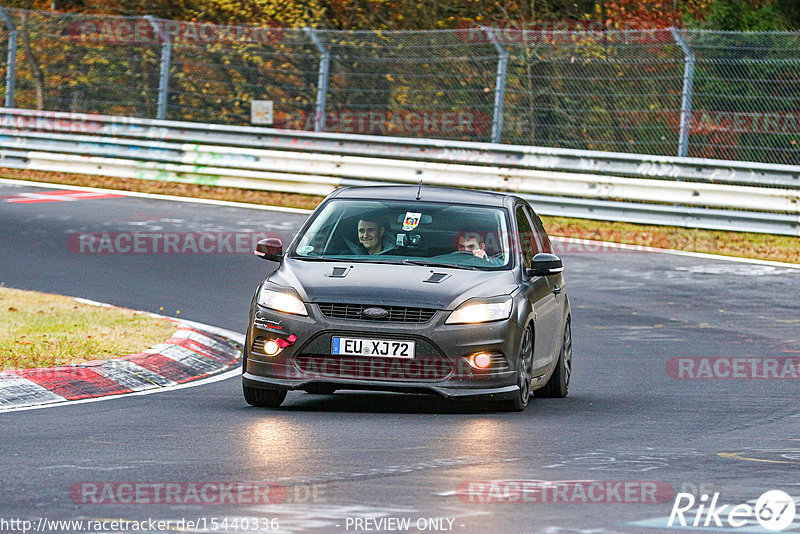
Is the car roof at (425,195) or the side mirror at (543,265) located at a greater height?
the car roof at (425,195)

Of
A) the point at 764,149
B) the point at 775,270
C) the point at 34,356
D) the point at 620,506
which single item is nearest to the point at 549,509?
the point at 620,506

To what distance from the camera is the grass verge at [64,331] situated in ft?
36.8

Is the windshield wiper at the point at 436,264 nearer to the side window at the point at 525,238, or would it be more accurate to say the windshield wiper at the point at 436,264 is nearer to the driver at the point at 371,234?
the driver at the point at 371,234

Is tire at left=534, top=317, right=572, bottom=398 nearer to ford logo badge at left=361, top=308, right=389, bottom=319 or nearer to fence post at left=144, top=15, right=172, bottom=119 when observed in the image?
ford logo badge at left=361, top=308, right=389, bottom=319

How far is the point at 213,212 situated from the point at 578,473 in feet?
52.3

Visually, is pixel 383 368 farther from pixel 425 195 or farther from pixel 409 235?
pixel 425 195

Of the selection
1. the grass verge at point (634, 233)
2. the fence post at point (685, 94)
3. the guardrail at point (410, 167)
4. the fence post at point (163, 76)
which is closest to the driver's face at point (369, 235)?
the grass verge at point (634, 233)

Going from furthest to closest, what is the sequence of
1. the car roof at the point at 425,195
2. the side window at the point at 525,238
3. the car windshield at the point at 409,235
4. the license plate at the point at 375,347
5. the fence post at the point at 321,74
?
the fence post at the point at 321,74
the car roof at the point at 425,195
the side window at the point at 525,238
the car windshield at the point at 409,235
the license plate at the point at 375,347

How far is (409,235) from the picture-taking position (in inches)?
418

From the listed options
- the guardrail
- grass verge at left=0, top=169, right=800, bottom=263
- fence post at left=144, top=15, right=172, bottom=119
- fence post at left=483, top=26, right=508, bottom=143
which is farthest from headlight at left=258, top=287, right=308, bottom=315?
fence post at left=144, top=15, right=172, bottom=119

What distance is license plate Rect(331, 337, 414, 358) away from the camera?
31.1ft

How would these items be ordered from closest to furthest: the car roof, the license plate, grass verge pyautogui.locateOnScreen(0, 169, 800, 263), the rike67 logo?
the rike67 logo < the license plate < the car roof < grass verge pyautogui.locateOnScreen(0, 169, 800, 263)

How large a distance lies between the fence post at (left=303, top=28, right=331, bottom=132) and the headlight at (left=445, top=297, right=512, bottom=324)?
1606cm

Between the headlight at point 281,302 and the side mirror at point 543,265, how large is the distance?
5.60 feet
